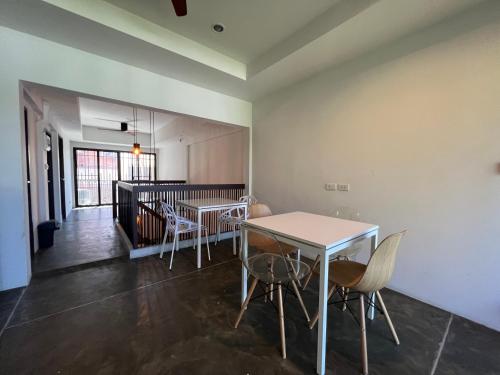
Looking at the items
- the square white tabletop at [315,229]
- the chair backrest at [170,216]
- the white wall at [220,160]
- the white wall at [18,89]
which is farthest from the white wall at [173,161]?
the square white tabletop at [315,229]

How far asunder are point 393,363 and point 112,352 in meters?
1.92

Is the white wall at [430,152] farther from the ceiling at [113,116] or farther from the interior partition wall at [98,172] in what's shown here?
the interior partition wall at [98,172]

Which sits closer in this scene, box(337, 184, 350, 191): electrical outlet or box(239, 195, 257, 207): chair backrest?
box(337, 184, 350, 191): electrical outlet

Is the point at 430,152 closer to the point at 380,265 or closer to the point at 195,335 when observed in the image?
the point at 380,265

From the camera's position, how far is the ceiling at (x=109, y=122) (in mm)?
3817

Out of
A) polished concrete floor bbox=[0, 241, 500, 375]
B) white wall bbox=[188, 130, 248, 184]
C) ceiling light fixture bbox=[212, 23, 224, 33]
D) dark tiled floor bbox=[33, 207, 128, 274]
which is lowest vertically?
polished concrete floor bbox=[0, 241, 500, 375]

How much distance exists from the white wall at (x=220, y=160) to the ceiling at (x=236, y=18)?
1.85 meters

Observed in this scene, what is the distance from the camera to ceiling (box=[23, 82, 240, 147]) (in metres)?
3.82

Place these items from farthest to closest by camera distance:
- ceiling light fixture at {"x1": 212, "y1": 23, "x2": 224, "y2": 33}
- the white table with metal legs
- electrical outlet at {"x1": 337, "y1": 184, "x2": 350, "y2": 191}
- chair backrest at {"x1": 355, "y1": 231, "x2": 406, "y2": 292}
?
the white table with metal legs → electrical outlet at {"x1": 337, "y1": 184, "x2": 350, "y2": 191} → ceiling light fixture at {"x1": 212, "y1": 23, "x2": 224, "y2": 33} → chair backrest at {"x1": 355, "y1": 231, "x2": 406, "y2": 292}

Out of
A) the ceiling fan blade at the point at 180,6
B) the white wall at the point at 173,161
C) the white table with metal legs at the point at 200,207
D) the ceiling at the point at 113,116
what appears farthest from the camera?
the white wall at the point at 173,161

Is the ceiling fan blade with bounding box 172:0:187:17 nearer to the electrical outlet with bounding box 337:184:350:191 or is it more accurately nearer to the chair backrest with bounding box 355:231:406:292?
the chair backrest with bounding box 355:231:406:292

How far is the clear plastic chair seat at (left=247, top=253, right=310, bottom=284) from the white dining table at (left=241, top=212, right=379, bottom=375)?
0.47 ft

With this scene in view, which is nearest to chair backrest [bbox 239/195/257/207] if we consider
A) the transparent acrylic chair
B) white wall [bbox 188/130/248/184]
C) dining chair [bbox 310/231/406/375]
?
white wall [bbox 188/130/248/184]

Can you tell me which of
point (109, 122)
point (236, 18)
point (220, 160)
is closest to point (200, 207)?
point (236, 18)
